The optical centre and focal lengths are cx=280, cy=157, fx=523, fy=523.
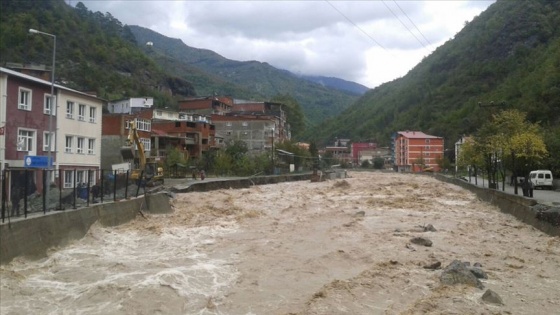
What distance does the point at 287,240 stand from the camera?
66.6ft

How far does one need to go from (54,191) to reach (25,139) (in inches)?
684

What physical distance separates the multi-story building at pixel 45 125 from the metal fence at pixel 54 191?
11.6 ft

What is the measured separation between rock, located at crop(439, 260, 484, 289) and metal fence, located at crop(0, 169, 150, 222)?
39.6 ft

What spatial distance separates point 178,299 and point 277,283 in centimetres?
266

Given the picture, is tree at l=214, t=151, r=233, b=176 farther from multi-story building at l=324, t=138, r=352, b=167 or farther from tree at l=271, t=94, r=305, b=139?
multi-story building at l=324, t=138, r=352, b=167

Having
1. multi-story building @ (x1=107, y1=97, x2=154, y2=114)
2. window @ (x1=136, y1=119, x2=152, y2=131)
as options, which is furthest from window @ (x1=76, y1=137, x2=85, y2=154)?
multi-story building @ (x1=107, y1=97, x2=154, y2=114)

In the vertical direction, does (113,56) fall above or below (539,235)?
above

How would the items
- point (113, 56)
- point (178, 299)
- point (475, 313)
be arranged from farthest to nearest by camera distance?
point (113, 56), point (178, 299), point (475, 313)

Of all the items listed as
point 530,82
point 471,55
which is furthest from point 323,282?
point 471,55

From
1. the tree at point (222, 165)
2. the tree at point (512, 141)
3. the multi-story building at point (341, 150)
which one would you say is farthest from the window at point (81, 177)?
the multi-story building at point (341, 150)

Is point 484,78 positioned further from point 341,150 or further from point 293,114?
point 341,150

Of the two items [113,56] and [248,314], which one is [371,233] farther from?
[113,56]

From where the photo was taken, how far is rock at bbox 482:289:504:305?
36.7 ft

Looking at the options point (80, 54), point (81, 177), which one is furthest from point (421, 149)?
point (81, 177)
